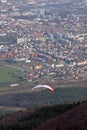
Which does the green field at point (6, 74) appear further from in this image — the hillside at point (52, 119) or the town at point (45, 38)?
the hillside at point (52, 119)

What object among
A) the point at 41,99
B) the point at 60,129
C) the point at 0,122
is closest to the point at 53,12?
the point at 41,99

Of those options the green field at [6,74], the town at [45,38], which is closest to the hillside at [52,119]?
the green field at [6,74]

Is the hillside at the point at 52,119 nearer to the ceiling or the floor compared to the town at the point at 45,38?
nearer to the ceiling

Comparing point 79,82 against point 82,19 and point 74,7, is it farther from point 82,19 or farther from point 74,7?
point 74,7

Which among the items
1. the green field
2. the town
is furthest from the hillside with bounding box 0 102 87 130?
the town

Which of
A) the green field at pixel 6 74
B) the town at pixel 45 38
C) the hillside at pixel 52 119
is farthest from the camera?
the town at pixel 45 38

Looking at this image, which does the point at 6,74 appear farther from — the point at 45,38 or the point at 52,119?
the point at 52,119

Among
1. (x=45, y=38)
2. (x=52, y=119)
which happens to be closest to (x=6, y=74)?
(x=45, y=38)

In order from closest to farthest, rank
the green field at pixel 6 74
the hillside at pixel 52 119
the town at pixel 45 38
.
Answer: the hillside at pixel 52 119 → the green field at pixel 6 74 → the town at pixel 45 38

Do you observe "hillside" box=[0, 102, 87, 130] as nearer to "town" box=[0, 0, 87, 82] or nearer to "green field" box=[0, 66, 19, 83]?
"green field" box=[0, 66, 19, 83]
